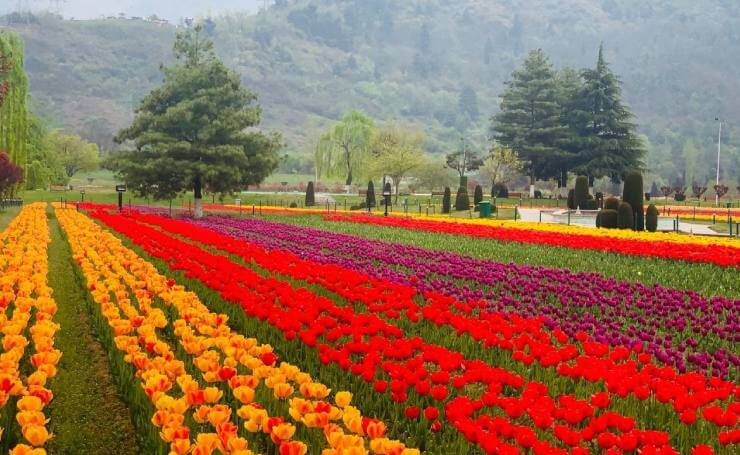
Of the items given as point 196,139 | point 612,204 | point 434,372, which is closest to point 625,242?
point 612,204

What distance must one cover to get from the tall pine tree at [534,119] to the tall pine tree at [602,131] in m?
1.87

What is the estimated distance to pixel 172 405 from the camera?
136 inches

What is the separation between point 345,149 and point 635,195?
49.2 m

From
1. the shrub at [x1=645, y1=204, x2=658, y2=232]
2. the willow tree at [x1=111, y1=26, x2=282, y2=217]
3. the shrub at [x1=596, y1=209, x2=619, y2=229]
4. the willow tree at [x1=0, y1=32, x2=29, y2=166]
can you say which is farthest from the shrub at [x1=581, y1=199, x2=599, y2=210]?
the willow tree at [x1=0, y1=32, x2=29, y2=166]

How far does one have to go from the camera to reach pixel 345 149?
72.1 m

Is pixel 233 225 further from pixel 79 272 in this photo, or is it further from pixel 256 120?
pixel 79 272

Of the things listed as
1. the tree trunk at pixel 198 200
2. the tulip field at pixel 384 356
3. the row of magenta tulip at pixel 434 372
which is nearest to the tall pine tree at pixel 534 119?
the tree trunk at pixel 198 200

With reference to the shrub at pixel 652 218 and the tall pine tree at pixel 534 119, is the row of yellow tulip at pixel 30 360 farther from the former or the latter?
the tall pine tree at pixel 534 119

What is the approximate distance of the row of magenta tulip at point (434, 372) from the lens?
341cm

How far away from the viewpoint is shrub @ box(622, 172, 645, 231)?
25.1 m

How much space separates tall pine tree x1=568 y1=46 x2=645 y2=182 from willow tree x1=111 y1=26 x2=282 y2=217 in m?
33.8

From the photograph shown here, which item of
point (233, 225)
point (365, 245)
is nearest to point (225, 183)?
point (233, 225)

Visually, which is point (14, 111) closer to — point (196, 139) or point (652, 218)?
point (196, 139)

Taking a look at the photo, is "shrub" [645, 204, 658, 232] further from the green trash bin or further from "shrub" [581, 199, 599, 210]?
"shrub" [581, 199, 599, 210]
